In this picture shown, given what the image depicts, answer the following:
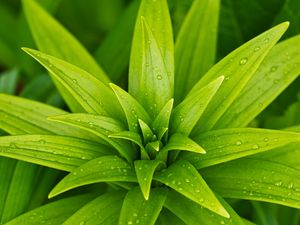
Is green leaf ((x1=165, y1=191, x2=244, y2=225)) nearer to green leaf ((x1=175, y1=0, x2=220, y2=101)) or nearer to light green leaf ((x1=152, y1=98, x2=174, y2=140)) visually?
light green leaf ((x1=152, y1=98, x2=174, y2=140))

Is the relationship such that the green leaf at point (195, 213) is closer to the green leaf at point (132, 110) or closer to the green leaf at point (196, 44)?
the green leaf at point (132, 110)

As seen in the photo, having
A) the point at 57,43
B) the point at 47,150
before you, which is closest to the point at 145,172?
the point at 47,150

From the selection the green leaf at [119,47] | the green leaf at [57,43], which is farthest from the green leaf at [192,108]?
the green leaf at [119,47]

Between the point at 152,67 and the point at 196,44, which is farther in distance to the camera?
the point at 196,44

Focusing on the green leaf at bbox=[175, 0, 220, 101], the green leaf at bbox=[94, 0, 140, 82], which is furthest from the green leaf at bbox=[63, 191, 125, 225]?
the green leaf at bbox=[94, 0, 140, 82]

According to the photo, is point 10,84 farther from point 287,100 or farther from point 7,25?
point 287,100

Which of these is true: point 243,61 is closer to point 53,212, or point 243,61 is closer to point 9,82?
point 53,212
